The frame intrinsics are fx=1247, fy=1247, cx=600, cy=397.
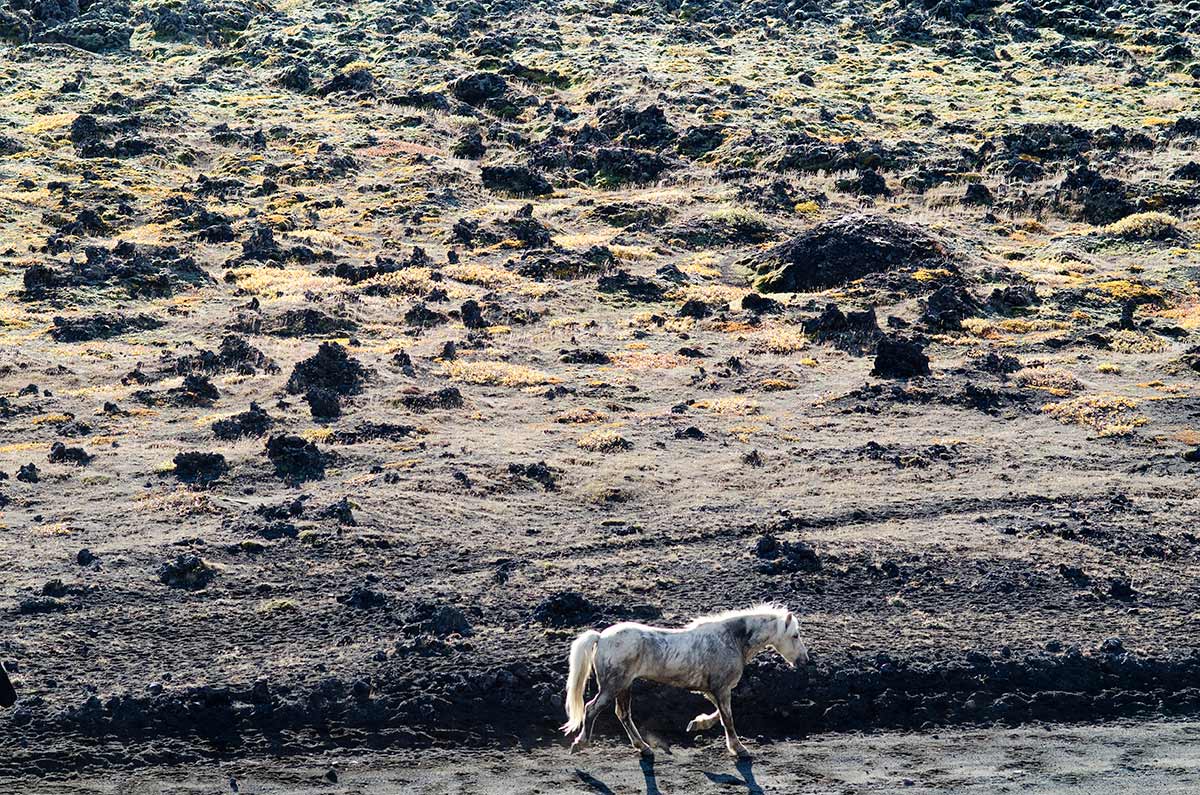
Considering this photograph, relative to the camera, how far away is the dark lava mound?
43000mm

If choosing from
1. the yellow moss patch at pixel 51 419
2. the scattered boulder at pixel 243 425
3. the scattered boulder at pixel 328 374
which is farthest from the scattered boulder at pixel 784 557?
the yellow moss patch at pixel 51 419

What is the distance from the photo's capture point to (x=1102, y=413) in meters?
27.7

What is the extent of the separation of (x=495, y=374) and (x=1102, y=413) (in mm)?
14746

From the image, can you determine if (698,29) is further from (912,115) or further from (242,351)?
(242,351)

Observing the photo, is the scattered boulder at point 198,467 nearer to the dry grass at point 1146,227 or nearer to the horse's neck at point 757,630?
the horse's neck at point 757,630

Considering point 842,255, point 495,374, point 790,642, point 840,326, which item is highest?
point 790,642

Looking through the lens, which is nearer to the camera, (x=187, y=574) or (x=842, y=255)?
(x=187, y=574)

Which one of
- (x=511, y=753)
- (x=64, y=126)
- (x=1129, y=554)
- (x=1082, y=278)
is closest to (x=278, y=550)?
(x=511, y=753)

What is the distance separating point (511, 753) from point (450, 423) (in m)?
14.6

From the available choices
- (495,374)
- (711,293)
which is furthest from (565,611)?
(711,293)

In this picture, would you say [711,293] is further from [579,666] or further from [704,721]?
[579,666]

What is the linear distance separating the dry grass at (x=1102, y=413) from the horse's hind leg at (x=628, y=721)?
16038 mm

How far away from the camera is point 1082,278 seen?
143 feet

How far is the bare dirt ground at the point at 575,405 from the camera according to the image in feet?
53.0
